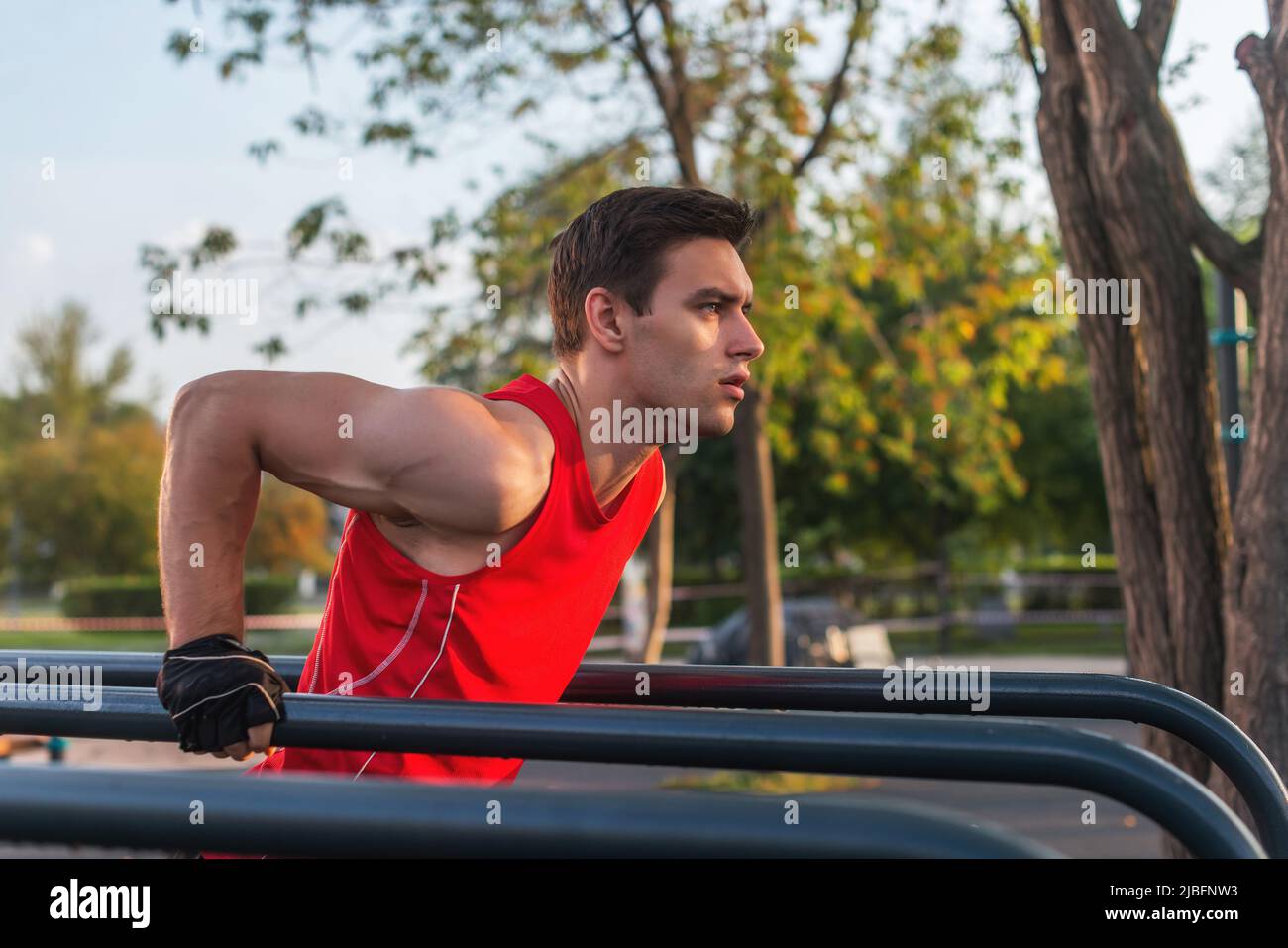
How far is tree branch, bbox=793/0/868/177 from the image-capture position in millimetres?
9781

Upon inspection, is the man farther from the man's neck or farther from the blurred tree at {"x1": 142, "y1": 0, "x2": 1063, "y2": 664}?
the blurred tree at {"x1": 142, "y1": 0, "x2": 1063, "y2": 664}

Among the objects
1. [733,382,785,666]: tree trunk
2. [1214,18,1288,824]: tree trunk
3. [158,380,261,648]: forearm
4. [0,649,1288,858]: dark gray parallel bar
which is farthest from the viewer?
[733,382,785,666]: tree trunk

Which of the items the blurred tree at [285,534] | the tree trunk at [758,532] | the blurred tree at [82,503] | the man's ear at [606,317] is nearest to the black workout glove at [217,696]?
the man's ear at [606,317]

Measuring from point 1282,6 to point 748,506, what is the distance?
7.84 metres

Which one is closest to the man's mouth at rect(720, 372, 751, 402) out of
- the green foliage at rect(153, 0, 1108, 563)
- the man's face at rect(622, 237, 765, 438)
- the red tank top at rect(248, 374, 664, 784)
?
the man's face at rect(622, 237, 765, 438)

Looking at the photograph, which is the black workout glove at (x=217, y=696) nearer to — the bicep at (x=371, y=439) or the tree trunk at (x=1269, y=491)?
the bicep at (x=371, y=439)

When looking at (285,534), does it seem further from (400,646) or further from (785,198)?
(400,646)

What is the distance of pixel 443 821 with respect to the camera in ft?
3.76

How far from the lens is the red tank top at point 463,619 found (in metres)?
2.19

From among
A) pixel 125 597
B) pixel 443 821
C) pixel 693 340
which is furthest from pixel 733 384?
pixel 125 597

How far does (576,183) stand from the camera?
34.1 feet

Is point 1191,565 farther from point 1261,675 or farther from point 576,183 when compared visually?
point 576,183

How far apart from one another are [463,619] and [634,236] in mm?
749

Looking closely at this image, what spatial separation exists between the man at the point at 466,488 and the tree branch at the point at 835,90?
7.61 metres
